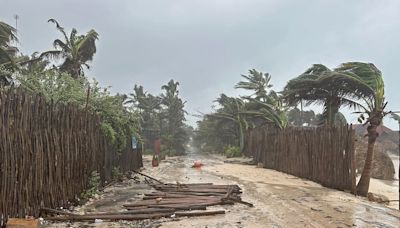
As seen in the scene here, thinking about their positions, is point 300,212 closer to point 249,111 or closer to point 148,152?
point 249,111

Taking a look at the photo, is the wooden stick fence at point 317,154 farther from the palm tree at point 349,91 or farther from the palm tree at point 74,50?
the palm tree at point 74,50

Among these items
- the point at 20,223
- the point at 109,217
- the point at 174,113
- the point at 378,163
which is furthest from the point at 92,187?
the point at 174,113

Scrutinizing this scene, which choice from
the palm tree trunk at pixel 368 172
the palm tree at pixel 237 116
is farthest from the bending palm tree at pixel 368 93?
the palm tree at pixel 237 116

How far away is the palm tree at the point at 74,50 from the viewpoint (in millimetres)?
21859

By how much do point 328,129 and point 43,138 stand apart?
357 inches

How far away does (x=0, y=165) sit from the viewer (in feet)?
18.4

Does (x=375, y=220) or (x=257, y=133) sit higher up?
(x=257, y=133)

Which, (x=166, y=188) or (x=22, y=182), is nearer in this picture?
(x=22, y=182)

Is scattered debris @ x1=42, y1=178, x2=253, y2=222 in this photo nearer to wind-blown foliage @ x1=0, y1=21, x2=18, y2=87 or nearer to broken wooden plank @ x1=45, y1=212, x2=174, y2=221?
broken wooden plank @ x1=45, y1=212, x2=174, y2=221

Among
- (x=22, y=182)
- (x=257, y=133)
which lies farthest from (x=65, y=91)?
(x=257, y=133)

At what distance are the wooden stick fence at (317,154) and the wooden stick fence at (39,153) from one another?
7450 mm

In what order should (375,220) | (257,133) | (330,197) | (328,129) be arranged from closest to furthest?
(375,220)
(330,197)
(328,129)
(257,133)

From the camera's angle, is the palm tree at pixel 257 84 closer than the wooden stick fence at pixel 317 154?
No

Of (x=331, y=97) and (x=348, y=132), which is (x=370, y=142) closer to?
(x=348, y=132)
